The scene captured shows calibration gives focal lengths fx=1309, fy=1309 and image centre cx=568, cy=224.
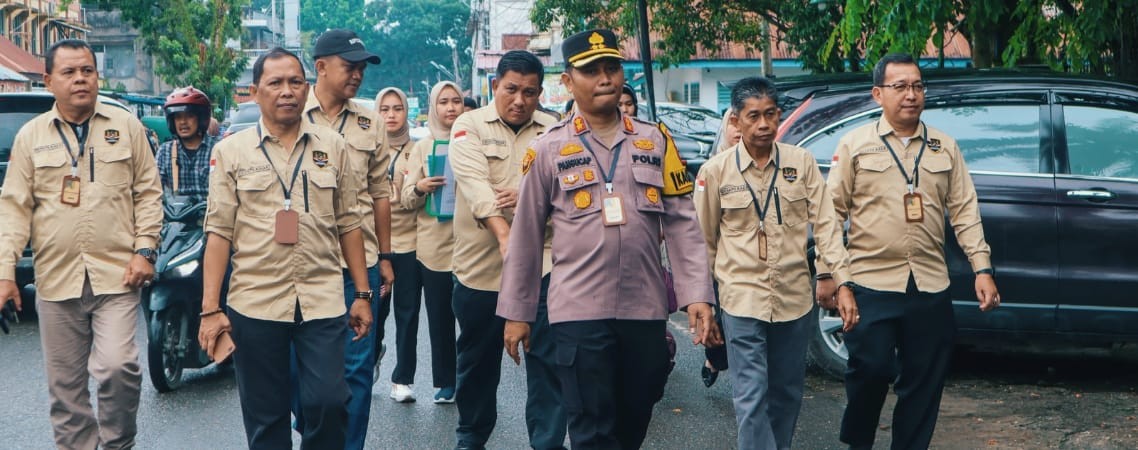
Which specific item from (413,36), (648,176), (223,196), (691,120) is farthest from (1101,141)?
(413,36)

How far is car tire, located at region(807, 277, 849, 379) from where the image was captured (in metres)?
7.51

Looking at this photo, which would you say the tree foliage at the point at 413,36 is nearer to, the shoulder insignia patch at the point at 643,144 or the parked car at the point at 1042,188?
the parked car at the point at 1042,188

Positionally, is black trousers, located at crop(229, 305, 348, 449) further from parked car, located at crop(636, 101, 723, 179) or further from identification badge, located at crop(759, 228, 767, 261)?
parked car, located at crop(636, 101, 723, 179)

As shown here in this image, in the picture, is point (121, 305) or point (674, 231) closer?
point (674, 231)

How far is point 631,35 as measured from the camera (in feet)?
74.3

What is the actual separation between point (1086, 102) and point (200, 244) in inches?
202

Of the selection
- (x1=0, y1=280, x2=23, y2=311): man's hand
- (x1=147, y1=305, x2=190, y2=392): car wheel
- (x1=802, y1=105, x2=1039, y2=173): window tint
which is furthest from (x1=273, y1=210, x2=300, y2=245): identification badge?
(x1=802, y1=105, x2=1039, y2=173): window tint

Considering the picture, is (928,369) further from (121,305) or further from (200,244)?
(200,244)

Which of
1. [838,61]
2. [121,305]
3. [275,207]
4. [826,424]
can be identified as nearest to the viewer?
[275,207]

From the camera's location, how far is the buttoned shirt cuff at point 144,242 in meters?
5.39

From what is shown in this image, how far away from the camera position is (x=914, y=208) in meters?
5.45

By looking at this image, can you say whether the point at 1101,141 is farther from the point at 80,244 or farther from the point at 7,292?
the point at 7,292

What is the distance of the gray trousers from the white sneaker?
2463 mm

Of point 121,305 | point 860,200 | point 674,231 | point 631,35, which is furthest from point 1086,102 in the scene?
point 631,35
